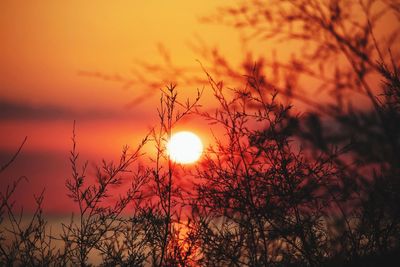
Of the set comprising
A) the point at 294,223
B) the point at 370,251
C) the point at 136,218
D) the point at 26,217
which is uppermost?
the point at 26,217

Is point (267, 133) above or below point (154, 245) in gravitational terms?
above

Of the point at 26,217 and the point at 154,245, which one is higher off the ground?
the point at 26,217

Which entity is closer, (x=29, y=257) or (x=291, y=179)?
(x=291, y=179)

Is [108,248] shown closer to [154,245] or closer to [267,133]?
[154,245]

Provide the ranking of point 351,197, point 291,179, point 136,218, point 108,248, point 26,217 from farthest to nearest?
1. point 26,217
2. point 108,248
3. point 136,218
4. point 291,179
5. point 351,197

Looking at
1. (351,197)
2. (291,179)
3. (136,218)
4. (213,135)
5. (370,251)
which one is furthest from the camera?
(136,218)

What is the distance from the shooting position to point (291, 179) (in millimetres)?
4246

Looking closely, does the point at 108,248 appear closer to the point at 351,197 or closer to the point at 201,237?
the point at 201,237

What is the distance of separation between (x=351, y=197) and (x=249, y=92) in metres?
1.93

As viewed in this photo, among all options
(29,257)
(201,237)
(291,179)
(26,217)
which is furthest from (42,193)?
(26,217)

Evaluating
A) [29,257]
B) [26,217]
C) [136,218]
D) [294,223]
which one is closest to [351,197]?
[294,223]

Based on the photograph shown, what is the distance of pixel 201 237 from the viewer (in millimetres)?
4395

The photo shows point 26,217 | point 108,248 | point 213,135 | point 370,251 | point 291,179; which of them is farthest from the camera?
point 26,217

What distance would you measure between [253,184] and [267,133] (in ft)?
1.92
